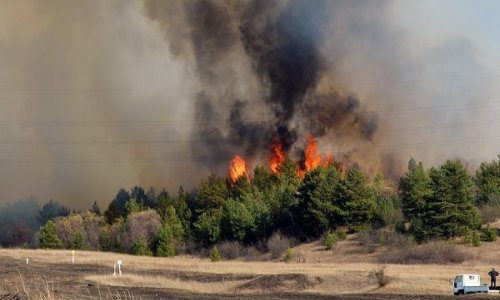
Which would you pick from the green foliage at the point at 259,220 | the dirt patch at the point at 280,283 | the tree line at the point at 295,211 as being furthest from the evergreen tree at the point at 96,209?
the dirt patch at the point at 280,283

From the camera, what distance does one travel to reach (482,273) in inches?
2136

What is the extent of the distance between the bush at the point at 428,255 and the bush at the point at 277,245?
17.6m

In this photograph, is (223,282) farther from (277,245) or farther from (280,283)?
(277,245)

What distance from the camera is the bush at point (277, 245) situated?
92938 mm

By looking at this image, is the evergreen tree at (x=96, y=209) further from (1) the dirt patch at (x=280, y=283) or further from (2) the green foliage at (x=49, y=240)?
(1) the dirt patch at (x=280, y=283)

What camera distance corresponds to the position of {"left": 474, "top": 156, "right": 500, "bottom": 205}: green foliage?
316 ft

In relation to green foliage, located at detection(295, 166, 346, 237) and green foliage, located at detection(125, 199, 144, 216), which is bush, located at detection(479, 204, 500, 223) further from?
green foliage, located at detection(125, 199, 144, 216)

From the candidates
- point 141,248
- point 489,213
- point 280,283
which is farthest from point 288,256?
point 280,283

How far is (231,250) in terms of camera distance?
100 meters

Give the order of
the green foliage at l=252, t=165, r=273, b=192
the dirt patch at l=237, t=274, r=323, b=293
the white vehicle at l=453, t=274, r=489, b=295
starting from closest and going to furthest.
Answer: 1. the white vehicle at l=453, t=274, r=489, b=295
2. the dirt patch at l=237, t=274, r=323, b=293
3. the green foliage at l=252, t=165, r=273, b=192

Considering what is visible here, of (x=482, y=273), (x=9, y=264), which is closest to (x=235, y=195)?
(x=9, y=264)

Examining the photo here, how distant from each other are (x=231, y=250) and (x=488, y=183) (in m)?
31.4

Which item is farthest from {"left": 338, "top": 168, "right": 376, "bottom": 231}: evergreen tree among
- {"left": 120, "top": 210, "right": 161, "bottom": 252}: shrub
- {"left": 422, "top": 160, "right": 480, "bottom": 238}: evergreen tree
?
{"left": 120, "top": 210, "right": 161, "bottom": 252}: shrub

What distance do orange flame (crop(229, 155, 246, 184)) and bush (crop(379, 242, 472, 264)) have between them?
62.9 metres
